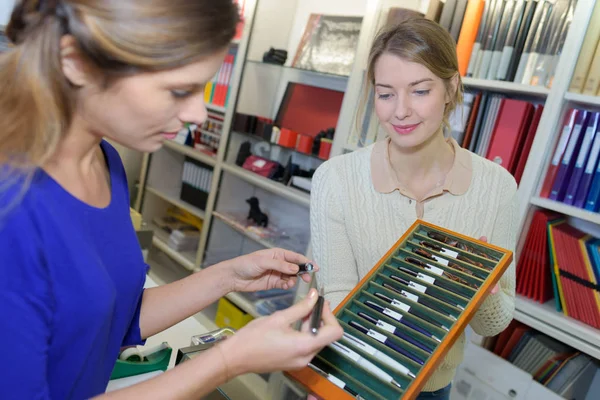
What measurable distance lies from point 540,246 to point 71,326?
1682 millimetres

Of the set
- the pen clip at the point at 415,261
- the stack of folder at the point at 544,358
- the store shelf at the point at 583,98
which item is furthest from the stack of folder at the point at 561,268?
the pen clip at the point at 415,261

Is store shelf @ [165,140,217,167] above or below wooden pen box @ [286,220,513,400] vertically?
below

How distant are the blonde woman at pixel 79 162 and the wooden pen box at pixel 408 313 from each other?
16cm

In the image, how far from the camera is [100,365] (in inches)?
30.1

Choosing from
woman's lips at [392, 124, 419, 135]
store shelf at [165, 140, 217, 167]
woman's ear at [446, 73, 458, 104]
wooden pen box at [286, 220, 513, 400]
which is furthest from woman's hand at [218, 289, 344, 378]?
store shelf at [165, 140, 217, 167]

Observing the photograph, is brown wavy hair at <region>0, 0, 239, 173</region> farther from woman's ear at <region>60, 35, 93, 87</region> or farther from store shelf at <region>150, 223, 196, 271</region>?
store shelf at <region>150, 223, 196, 271</region>

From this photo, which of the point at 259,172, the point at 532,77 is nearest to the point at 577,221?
the point at 532,77

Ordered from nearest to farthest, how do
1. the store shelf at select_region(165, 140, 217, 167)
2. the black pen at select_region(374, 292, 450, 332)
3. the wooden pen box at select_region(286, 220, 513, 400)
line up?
Result: 1. the wooden pen box at select_region(286, 220, 513, 400)
2. the black pen at select_region(374, 292, 450, 332)
3. the store shelf at select_region(165, 140, 217, 167)

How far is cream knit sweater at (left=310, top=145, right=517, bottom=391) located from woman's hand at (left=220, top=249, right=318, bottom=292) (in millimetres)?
263

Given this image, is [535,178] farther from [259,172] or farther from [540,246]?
[259,172]

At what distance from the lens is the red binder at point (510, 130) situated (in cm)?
176

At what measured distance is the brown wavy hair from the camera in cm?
58

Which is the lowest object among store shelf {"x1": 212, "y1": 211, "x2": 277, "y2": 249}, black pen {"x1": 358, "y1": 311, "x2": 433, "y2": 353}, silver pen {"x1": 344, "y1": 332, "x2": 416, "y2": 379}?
store shelf {"x1": 212, "y1": 211, "x2": 277, "y2": 249}

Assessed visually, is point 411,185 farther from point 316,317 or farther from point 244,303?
point 244,303
